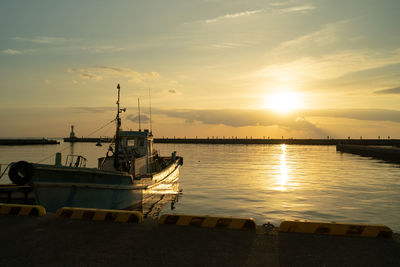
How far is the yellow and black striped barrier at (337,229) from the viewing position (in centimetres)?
718

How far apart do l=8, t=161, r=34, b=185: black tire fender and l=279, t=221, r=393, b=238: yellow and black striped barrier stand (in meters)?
9.35

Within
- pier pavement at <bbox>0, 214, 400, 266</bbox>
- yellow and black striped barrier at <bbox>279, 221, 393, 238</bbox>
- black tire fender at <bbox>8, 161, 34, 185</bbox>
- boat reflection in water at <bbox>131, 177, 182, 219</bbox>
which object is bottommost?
boat reflection in water at <bbox>131, 177, 182, 219</bbox>

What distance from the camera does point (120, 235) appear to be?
7.33 m

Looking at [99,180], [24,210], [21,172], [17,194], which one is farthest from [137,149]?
[24,210]

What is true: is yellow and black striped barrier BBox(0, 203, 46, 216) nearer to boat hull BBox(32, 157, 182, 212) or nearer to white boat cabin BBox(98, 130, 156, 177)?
boat hull BBox(32, 157, 182, 212)

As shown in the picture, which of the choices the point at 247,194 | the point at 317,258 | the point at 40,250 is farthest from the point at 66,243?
the point at 247,194

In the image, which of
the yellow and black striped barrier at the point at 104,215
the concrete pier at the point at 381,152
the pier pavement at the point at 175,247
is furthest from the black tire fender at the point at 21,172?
the concrete pier at the point at 381,152

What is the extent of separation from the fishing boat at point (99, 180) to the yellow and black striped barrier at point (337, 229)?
9156 mm

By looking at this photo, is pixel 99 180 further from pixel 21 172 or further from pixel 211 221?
pixel 211 221

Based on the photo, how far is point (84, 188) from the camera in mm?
13656

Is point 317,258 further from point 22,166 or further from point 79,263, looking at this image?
point 22,166

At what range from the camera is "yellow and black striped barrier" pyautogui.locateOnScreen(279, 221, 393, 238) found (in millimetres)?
7180

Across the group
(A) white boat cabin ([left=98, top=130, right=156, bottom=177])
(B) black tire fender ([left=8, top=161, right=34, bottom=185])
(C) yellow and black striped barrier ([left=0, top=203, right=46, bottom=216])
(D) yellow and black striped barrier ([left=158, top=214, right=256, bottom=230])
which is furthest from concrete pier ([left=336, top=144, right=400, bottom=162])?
(C) yellow and black striped barrier ([left=0, top=203, right=46, bottom=216])

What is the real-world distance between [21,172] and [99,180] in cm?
329
